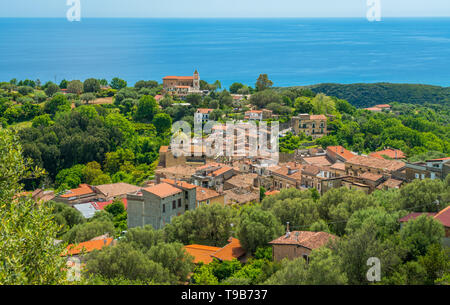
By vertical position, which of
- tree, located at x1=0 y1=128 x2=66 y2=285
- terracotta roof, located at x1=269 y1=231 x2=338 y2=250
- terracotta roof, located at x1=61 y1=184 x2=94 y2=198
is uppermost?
tree, located at x1=0 y1=128 x2=66 y2=285

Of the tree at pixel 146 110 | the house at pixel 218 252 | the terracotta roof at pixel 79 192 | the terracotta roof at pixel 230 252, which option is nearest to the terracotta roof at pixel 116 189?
the terracotta roof at pixel 79 192

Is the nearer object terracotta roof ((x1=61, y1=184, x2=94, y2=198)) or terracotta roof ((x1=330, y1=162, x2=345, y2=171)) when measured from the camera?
terracotta roof ((x1=330, y1=162, x2=345, y2=171))

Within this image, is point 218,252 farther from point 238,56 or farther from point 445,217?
point 238,56

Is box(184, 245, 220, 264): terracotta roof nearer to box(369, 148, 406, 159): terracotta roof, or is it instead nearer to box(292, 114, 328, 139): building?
box(369, 148, 406, 159): terracotta roof

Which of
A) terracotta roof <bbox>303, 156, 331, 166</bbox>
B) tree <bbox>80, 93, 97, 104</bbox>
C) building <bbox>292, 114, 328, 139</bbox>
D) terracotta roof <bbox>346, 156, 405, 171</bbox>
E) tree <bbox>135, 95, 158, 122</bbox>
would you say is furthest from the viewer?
tree <bbox>80, 93, 97, 104</bbox>

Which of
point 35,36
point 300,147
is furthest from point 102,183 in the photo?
point 35,36

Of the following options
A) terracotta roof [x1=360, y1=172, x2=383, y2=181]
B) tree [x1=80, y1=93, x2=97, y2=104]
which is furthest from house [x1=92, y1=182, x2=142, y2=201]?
tree [x1=80, y1=93, x2=97, y2=104]

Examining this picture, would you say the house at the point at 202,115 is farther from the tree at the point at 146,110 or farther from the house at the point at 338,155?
the house at the point at 338,155
